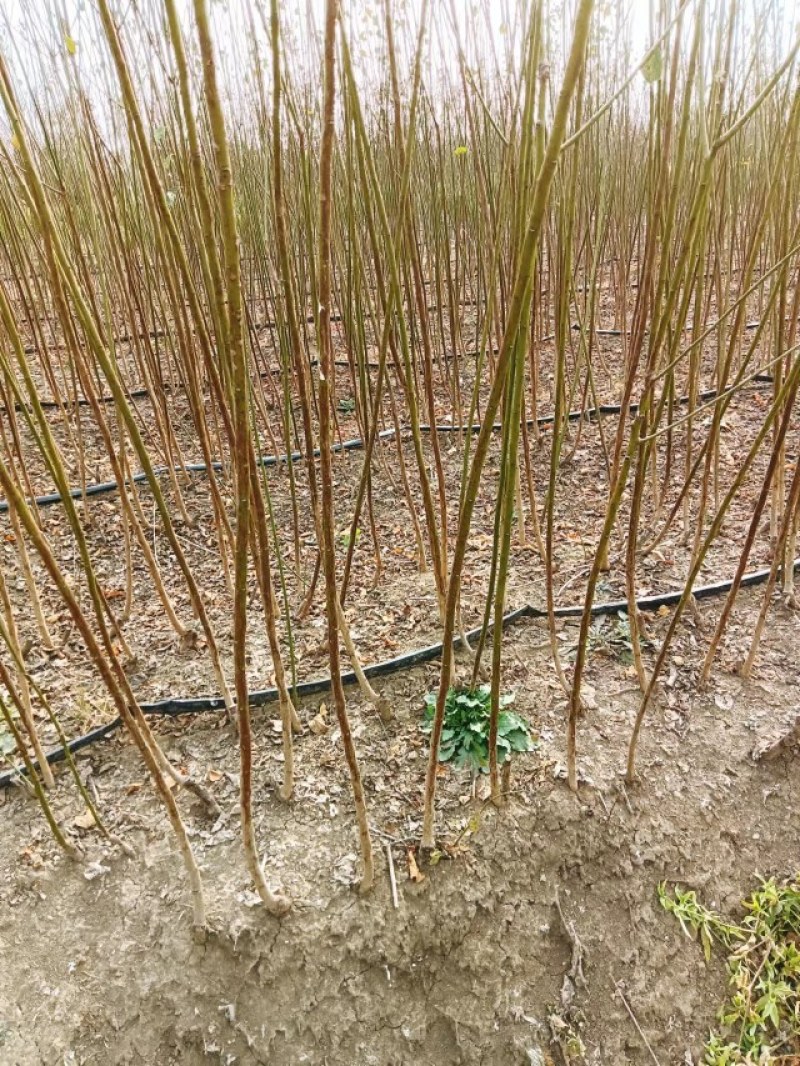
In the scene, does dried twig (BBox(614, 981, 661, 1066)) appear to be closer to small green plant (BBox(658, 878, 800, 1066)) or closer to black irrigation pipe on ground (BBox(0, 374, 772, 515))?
small green plant (BBox(658, 878, 800, 1066))

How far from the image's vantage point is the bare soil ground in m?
0.94

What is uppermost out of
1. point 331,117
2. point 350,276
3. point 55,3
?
point 55,3

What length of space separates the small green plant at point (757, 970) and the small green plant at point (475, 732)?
343 mm

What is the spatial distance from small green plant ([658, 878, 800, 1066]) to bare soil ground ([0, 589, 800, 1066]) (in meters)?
0.03

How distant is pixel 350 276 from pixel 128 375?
1893 millimetres

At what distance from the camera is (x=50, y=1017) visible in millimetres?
925

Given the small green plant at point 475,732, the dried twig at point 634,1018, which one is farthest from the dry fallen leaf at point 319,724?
the dried twig at point 634,1018

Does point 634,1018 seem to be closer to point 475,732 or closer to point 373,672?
point 475,732

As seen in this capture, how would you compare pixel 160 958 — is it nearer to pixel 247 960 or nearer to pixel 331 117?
pixel 247 960

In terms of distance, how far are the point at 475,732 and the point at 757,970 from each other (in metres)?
0.59

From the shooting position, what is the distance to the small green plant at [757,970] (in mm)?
996

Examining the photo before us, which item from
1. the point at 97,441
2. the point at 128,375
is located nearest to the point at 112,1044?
the point at 97,441

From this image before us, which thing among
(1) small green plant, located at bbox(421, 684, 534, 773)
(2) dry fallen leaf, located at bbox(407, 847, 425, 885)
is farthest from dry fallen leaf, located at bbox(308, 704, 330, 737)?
(2) dry fallen leaf, located at bbox(407, 847, 425, 885)

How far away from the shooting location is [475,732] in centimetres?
123
